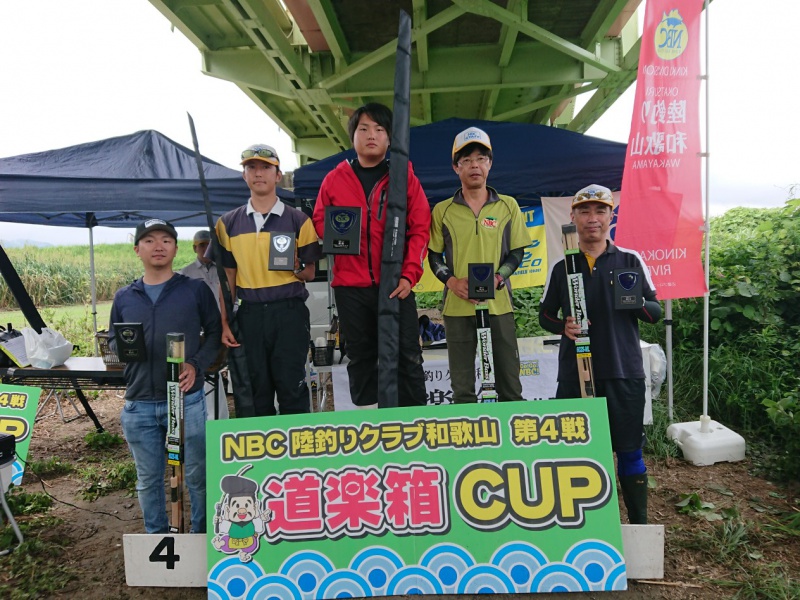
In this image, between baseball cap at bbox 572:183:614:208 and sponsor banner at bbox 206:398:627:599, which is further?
baseball cap at bbox 572:183:614:208

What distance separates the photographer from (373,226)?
2326 millimetres

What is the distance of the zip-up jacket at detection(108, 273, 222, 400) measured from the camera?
2.18 meters

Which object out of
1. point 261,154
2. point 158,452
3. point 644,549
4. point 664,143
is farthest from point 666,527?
→ point 261,154

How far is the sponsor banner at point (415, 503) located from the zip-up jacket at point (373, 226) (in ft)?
2.26

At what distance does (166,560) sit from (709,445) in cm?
341

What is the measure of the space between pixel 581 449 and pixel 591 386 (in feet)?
1.05

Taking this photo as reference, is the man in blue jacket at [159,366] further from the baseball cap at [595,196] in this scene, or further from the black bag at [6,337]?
the black bag at [6,337]

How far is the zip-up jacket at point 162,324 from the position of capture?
2180mm

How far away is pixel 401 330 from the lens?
2379 mm

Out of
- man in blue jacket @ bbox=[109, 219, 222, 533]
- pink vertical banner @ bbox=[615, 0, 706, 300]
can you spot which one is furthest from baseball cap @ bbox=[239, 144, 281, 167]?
pink vertical banner @ bbox=[615, 0, 706, 300]

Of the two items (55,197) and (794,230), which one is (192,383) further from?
(794,230)

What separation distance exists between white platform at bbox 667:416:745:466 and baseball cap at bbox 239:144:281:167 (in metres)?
3.32

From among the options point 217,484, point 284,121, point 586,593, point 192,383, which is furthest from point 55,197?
point 284,121

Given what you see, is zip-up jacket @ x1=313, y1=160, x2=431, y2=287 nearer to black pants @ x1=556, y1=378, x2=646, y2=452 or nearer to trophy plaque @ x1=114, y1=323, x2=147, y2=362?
trophy plaque @ x1=114, y1=323, x2=147, y2=362
